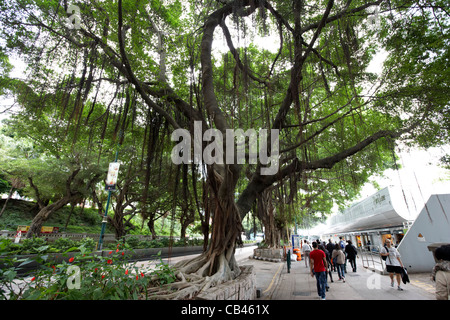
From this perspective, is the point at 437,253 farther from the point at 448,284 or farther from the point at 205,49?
the point at 205,49

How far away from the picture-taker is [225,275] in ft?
11.3

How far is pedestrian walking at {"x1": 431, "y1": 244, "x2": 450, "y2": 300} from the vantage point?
7.19ft

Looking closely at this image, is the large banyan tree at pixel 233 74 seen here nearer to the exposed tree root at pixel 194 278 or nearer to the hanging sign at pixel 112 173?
the exposed tree root at pixel 194 278

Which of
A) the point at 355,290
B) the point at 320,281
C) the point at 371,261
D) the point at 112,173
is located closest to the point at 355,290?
the point at 355,290

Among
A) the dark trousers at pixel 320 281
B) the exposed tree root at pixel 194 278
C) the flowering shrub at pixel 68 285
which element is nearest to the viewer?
the flowering shrub at pixel 68 285

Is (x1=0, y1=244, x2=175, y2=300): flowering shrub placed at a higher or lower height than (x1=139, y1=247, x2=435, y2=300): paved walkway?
higher

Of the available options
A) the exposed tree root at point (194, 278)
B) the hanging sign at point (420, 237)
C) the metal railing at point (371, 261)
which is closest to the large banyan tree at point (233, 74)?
the exposed tree root at point (194, 278)

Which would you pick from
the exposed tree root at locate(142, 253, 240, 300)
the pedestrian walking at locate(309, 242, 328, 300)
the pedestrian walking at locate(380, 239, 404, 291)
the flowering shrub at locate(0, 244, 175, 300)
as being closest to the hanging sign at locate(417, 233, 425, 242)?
the pedestrian walking at locate(380, 239, 404, 291)

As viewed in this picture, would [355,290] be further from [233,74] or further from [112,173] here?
[112,173]

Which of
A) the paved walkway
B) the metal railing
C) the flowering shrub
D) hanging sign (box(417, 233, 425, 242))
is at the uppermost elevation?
hanging sign (box(417, 233, 425, 242))

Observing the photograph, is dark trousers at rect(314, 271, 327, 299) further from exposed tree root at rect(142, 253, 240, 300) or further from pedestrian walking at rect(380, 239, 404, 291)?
pedestrian walking at rect(380, 239, 404, 291)

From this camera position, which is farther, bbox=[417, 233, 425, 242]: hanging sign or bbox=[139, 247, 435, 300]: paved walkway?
bbox=[417, 233, 425, 242]: hanging sign

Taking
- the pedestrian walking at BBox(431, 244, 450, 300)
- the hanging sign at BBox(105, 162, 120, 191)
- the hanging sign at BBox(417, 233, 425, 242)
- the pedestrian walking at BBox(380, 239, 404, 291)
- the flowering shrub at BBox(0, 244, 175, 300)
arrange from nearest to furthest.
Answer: the flowering shrub at BBox(0, 244, 175, 300) < the pedestrian walking at BBox(431, 244, 450, 300) < the pedestrian walking at BBox(380, 239, 404, 291) < the hanging sign at BBox(417, 233, 425, 242) < the hanging sign at BBox(105, 162, 120, 191)

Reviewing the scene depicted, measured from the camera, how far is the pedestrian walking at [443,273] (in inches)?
86.3
